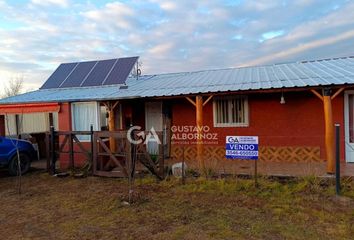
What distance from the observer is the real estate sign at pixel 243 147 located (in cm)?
815

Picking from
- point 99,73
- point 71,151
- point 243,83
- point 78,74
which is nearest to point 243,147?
point 243,83

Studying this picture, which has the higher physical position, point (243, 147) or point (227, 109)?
point (227, 109)

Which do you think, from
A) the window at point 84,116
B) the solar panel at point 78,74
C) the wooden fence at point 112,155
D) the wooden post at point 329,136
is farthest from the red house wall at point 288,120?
the solar panel at point 78,74

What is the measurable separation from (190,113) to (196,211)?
650 centimetres

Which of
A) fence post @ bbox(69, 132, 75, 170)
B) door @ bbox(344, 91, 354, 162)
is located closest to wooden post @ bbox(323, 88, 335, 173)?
door @ bbox(344, 91, 354, 162)

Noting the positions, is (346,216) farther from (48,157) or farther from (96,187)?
(48,157)

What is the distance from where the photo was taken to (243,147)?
27.2ft

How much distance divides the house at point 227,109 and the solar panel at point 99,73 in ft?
0.29

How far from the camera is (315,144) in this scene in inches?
429

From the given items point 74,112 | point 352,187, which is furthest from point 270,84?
point 74,112

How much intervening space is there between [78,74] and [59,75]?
116cm

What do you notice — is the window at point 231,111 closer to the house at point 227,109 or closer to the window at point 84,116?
the house at point 227,109

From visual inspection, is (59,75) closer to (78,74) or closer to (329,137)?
(78,74)

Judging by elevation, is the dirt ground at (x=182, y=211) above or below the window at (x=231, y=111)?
below
